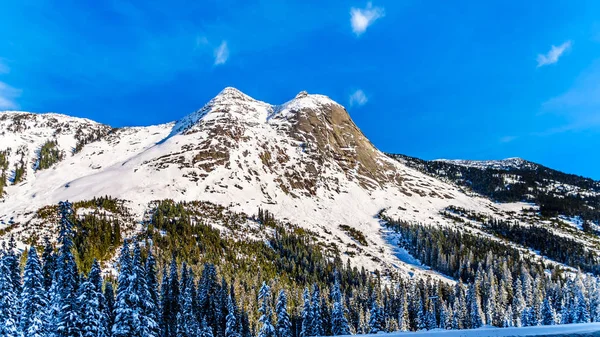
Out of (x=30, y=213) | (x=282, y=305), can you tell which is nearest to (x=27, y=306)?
(x=282, y=305)

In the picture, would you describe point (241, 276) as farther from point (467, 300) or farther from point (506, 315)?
point (506, 315)

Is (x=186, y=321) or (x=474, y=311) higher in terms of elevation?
(x=186, y=321)

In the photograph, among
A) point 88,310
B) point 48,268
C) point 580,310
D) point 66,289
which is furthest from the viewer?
point 580,310

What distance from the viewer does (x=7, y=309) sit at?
50.2 meters

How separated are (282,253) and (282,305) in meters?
120

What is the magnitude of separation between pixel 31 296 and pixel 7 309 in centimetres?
282

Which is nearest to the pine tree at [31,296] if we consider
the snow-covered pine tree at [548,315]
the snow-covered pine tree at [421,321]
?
the snow-covered pine tree at [421,321]

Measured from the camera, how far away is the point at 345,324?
277ft

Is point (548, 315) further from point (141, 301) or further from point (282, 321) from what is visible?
point (141, 301)

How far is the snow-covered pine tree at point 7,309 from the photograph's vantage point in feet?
162

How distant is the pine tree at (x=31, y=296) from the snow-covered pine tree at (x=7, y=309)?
0.98m

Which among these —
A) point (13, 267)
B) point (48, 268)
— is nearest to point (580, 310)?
point (48, 268)

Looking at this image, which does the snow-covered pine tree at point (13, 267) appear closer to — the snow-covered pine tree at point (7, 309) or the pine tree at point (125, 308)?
the snow-covered pine tree at point (7, 309)

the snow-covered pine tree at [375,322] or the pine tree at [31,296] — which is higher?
the pine tree at [31,296]
